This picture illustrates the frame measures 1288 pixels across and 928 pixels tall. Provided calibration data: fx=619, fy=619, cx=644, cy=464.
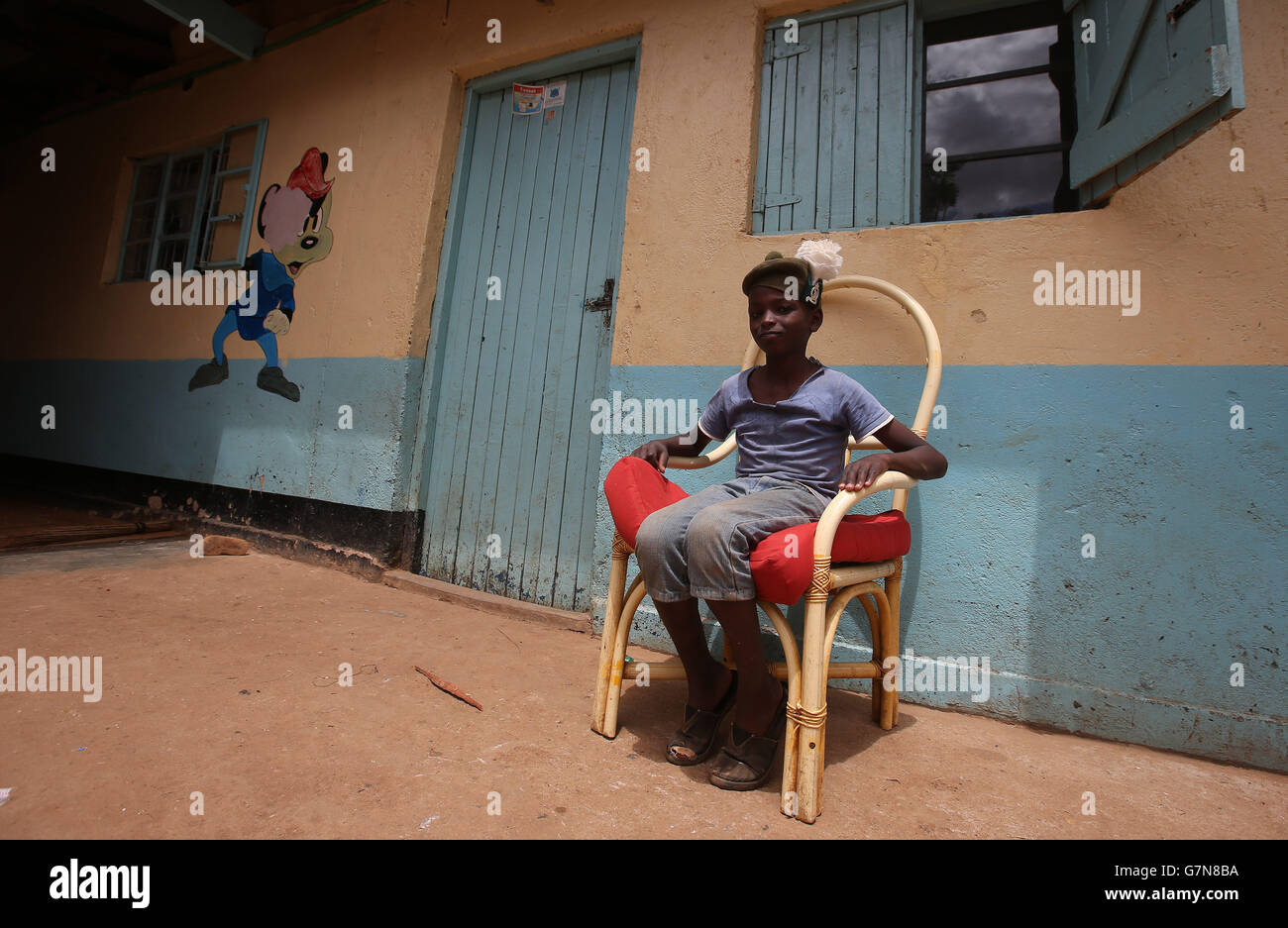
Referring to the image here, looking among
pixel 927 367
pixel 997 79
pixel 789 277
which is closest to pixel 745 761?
pixel 789 277

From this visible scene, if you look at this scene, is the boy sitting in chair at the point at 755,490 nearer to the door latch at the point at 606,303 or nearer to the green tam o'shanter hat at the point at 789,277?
the green tam o'shanter hat at the point at 789,277

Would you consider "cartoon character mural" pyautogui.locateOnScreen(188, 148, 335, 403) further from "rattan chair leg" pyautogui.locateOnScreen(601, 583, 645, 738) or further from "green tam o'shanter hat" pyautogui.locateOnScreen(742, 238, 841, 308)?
"green tam o'shanter hat" pyautogui.locateOnScreen(742, 238, 841, 308)

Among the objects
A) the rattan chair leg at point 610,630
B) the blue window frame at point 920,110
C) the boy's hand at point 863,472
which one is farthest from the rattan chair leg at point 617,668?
the blue window frame at point 920,110

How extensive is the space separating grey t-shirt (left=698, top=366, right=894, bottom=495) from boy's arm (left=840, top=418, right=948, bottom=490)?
5 centimetres

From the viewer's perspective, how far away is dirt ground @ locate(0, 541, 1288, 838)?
135cm

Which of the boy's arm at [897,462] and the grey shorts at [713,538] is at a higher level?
the boy's arm at [897,462]

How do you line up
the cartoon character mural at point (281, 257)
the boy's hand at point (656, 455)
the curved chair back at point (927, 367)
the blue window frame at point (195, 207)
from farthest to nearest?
the blue window frame at point (195, 207)
the cartoon character mural at point (281, 257)
the curved chair back at point (927, 367)
the boy's hand at point (656, 455)

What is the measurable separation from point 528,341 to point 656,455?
1692 mm

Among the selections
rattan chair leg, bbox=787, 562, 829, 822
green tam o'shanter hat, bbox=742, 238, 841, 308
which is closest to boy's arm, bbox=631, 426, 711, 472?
green tam o'shanter hat, bbox=742, 238, 841, 308

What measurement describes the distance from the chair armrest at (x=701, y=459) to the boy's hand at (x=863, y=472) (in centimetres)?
54

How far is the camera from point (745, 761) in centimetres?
155

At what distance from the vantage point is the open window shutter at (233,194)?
439cm

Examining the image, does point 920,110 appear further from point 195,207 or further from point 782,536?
point 195,207

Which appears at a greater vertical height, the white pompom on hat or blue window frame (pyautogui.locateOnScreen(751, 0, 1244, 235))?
blue window frame (pyautogui.locateOnScreen(751, 0, 1244, 235))
